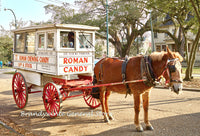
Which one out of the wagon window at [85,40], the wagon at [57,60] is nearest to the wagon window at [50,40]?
the wagon at [57,60]

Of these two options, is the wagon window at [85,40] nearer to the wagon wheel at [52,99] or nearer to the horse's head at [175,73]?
the wagon wheel at [52,99]

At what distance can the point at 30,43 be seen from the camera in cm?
702

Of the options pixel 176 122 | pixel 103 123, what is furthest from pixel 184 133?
pixel 103 123

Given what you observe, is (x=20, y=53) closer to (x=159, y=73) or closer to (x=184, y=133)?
(x=159, y=73)

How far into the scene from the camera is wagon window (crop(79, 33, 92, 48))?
6.33 m

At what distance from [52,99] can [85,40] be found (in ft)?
7.61

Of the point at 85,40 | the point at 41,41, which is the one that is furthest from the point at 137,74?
the point at 41,41

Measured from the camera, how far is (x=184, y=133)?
4430 mm

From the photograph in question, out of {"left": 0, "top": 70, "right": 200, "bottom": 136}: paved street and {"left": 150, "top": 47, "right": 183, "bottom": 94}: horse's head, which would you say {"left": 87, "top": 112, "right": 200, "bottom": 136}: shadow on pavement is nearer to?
{"left": 0, "top": 70, "right": 200, "bottom": 136}: paved street

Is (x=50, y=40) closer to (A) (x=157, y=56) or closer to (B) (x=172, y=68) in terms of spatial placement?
(A) (x=157, y=56)

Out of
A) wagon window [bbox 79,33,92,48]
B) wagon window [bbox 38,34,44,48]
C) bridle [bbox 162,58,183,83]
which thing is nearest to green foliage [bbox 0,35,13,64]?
wagon window [bbox 38,34,44,48]

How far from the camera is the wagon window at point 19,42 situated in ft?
24.4

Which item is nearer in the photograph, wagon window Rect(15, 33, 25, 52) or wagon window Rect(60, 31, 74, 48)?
wagon window Rect(60, 31, 74, 48)

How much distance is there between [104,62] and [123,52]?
20.5 meters
